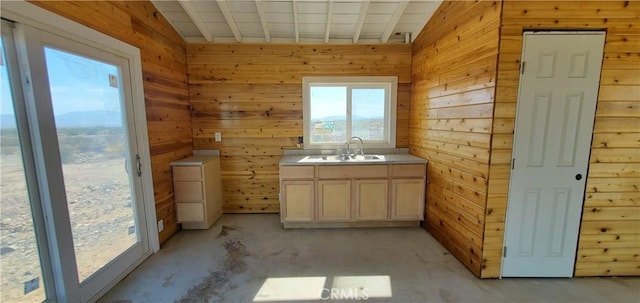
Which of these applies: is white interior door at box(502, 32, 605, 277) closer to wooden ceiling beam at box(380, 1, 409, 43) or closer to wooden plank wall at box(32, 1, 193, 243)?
wooden ceiling beam at box(380, 1, 409, 43)

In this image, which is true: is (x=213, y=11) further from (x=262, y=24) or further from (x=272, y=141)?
(x=272, y=141)

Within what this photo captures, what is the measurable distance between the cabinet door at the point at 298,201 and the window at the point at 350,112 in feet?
2.51

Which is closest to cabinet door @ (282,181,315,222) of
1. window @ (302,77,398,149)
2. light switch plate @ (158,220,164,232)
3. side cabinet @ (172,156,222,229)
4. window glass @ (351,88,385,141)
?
window @ (302,77,398,149)

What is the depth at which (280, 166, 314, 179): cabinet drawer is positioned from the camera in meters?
3.19

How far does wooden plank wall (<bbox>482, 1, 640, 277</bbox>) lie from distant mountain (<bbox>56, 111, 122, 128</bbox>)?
3300mm

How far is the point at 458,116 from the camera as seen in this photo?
99.7 inches

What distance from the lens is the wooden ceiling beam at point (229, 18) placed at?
2.75 meters

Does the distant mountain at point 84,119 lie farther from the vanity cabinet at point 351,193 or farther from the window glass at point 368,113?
the window glass at point 368,113

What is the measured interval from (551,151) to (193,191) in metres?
3.71

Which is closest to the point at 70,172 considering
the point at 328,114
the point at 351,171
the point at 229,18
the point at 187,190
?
the point at 187,190

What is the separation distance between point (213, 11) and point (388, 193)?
3.10 metres

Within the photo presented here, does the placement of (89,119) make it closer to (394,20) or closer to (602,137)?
(394,20)

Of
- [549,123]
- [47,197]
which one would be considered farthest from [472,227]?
[47,197]

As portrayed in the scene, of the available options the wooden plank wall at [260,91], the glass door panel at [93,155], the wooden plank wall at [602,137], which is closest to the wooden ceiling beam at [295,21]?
the wooden plank wall at [260,91]
